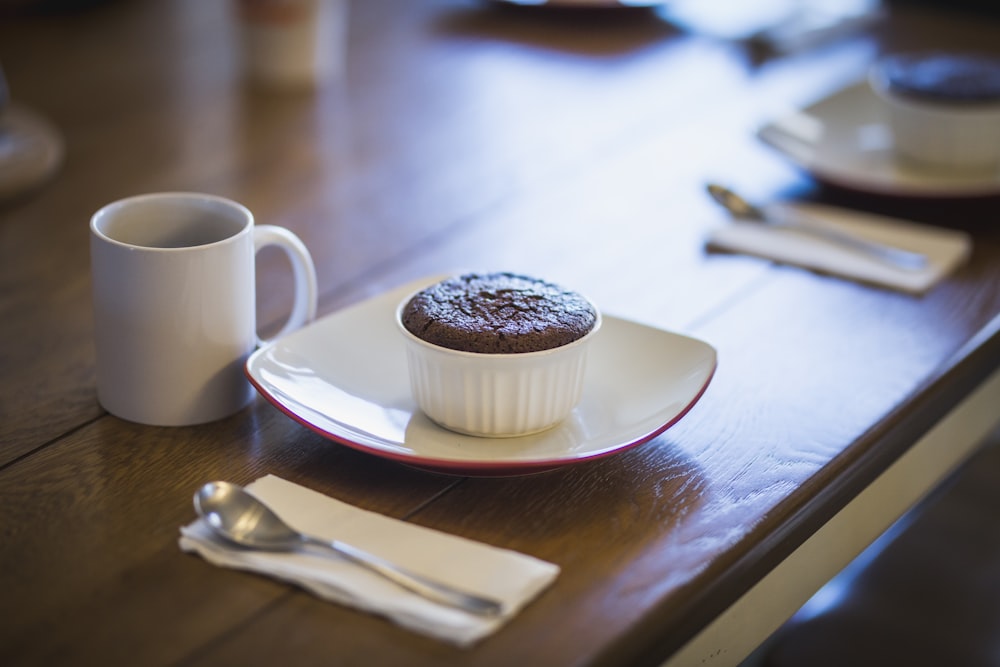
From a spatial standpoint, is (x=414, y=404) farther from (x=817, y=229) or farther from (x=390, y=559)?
(x=817, y=229)

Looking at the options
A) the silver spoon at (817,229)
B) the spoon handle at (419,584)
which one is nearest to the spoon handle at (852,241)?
the silver spoon at (817,229)

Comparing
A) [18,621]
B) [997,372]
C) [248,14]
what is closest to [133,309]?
[18,621]

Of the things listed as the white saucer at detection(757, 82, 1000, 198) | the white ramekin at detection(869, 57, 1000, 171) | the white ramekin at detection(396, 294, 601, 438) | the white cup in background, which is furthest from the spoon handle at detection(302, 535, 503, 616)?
the white cup in background

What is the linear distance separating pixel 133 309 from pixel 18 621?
0.21m

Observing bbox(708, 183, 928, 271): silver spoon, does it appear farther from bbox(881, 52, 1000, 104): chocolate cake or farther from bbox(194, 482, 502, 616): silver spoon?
bbox(194, 482, 502, 616): silver spoon

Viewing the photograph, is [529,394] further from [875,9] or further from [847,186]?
[875,9]

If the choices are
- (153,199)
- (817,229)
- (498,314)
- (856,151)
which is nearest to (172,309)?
(153,199)

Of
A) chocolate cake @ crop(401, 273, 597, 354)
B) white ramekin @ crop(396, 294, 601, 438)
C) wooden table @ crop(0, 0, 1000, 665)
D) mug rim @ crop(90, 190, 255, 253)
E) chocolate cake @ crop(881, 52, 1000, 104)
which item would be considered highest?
chocolate cake @ crop(881, 52, 1000, 104)

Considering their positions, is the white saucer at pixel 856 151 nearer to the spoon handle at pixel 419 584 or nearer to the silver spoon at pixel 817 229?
the silver spoon at pixel 817 229

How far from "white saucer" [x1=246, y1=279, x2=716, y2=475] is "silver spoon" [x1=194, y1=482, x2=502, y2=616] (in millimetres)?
69

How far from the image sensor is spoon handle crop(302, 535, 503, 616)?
0.56 metres

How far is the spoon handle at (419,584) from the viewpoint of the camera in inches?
21.9

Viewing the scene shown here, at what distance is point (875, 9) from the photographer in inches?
76.0

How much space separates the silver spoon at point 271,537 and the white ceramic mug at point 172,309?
4.4 inches
